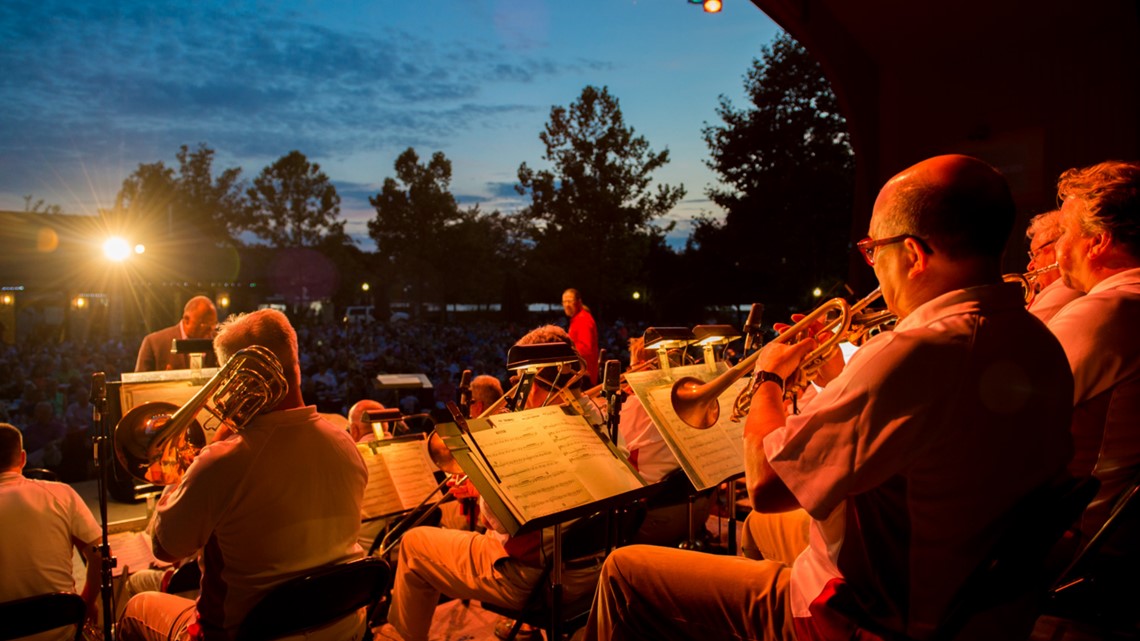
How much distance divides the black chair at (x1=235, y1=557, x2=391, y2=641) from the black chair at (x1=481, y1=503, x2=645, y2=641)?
668 millimetres

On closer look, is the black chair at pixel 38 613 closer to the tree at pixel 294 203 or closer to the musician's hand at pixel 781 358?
the musician's hand at pixel 781 358

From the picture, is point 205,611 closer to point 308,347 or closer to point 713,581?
point 713,581

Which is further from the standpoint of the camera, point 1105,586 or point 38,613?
point 38,613

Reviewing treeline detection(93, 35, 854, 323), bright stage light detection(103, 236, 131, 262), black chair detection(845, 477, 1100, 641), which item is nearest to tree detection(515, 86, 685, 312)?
treeline detection(93, 35, 854, 323)

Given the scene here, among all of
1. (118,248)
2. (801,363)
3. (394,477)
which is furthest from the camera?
(118,248)

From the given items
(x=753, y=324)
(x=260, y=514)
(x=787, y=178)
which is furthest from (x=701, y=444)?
(x=787, y=178)

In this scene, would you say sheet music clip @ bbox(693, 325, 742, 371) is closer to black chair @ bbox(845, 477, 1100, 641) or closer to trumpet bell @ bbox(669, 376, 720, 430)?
trumpet bell @ bbox(669, 376, 720, 430)

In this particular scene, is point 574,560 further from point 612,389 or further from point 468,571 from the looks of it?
point 612,389

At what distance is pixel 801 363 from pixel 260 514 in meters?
1.92

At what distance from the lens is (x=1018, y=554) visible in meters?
1.48

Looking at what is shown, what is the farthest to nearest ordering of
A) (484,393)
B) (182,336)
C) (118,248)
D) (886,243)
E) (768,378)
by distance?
(118,248) → (182,336) → (484,393) → (768,378) → (886,243)

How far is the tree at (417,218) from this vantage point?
33000 millimetres

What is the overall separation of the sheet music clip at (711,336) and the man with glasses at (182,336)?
13.9ft

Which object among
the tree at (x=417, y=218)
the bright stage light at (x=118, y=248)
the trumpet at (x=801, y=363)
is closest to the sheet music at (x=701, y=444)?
the trumpet at (x=801, y=363)
